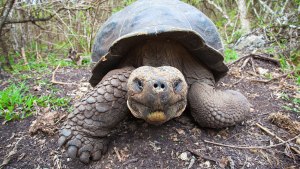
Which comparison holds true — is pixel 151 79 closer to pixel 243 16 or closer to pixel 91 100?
pixel 91 100

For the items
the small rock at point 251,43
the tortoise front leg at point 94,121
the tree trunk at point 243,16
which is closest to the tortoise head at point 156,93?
the tortoise front leg at point 94,121

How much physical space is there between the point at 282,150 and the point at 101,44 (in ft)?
6.02

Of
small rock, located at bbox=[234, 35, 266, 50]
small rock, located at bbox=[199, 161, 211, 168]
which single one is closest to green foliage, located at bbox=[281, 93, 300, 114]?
small rock, located at bbox=[199, 161, 211, 168]

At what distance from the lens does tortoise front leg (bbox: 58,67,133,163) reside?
198 centimetres

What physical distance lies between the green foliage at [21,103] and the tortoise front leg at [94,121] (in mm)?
934

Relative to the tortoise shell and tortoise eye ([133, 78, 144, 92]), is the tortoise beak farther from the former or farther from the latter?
the tortoise shell

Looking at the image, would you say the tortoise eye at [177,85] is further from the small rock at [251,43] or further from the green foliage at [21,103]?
the small rock at [251,43]

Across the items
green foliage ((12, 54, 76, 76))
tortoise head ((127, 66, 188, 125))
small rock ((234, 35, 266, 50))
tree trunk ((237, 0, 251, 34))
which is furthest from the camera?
tree trunk ((237, 0, 251, 34))

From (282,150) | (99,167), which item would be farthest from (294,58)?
(99,167)

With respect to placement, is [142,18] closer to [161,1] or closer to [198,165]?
[161,1]

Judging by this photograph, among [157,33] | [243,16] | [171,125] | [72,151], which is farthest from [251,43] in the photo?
[72,151]

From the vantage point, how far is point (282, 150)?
6.82 ft

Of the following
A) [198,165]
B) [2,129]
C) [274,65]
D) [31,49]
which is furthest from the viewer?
[31,49]

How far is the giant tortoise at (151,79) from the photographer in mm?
1718
